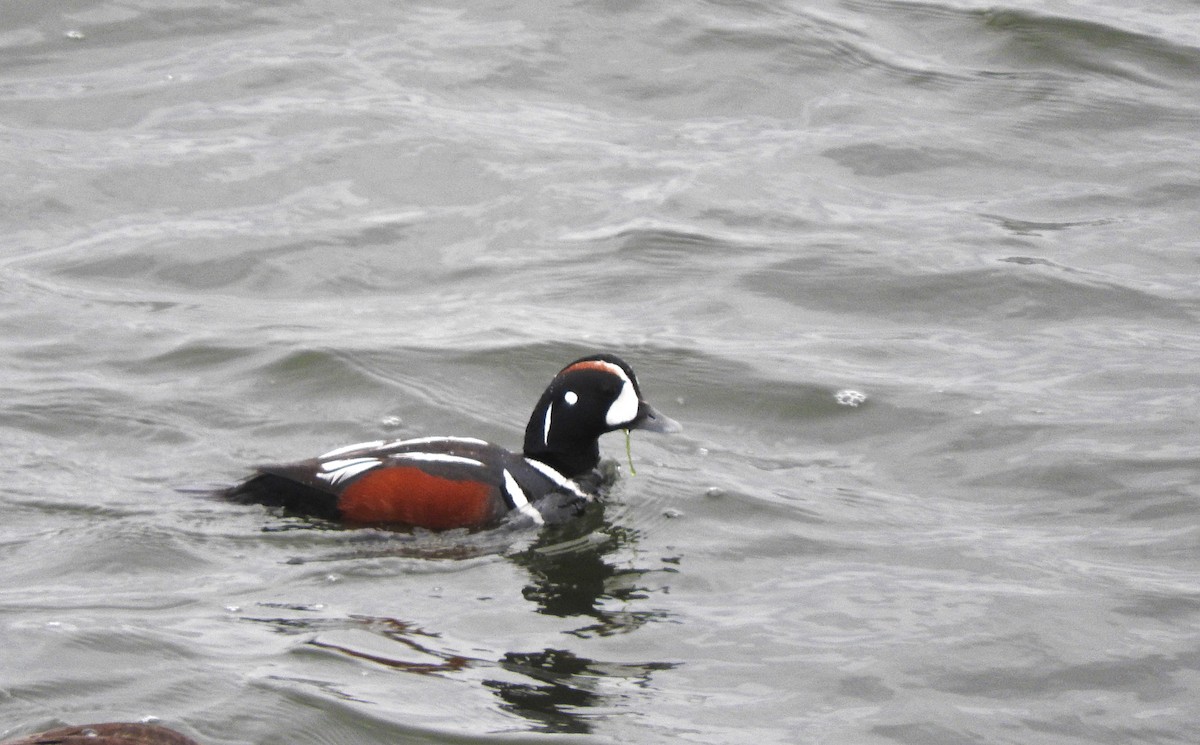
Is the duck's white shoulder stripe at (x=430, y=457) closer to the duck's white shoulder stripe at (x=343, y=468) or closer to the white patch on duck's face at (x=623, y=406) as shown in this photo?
the duck's white shoulder stripe at (x=343, y=468)

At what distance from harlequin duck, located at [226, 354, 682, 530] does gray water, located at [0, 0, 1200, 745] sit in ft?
0.62

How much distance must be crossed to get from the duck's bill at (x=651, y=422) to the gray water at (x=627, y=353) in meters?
0.30

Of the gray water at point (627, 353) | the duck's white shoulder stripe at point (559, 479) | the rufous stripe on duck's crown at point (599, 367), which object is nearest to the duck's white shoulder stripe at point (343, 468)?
the gray water at point (627, 353)

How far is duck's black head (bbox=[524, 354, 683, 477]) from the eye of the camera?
8.40 m

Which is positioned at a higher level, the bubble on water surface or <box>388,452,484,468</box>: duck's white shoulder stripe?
<box>388,452,484,468</box>: duck's white shoulder stripe

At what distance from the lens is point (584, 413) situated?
8.46 meters

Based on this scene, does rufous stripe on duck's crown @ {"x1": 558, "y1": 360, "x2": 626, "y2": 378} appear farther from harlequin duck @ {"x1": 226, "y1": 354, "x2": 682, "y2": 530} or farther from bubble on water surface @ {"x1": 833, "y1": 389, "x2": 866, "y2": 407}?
bubble on water surface @ {"x1": 833, "y1": 389, "x2": 866, "y2": 407}

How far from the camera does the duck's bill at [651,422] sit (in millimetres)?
8492

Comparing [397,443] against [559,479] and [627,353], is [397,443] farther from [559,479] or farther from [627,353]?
[627,353]

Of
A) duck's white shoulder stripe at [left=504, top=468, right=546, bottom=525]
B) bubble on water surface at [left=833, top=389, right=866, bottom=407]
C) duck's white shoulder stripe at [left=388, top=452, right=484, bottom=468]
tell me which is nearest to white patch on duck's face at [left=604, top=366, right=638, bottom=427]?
duck's white shoulder stripe at [left=504, top=468, right=546, bottom=525]

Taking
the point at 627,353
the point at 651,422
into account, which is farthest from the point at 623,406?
the point at 627,353

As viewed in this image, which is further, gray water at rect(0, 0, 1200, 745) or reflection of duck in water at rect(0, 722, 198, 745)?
gray water at rect(0, 0, 1200, 745)

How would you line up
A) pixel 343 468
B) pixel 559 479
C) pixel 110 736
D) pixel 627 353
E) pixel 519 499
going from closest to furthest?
pixel 110 736, pixel 343 468, pixel 519 499, pixel 559 479, pixel 627 353

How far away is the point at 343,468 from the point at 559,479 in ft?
3.54
